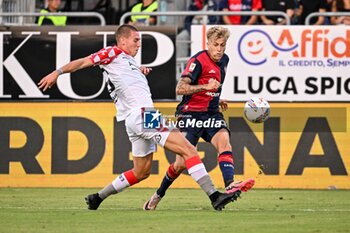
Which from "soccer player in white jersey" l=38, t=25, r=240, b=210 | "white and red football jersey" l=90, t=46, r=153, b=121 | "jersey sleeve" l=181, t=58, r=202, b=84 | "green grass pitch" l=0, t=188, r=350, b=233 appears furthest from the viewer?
"jersey sleeve" l=181, t=58, r=202, b=84

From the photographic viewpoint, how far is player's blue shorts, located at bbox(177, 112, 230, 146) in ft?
47.2

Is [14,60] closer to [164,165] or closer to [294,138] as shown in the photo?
[164,165]

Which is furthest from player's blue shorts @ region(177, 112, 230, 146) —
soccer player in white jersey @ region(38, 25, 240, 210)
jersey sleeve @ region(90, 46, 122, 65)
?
jersey sleeve @ region(90, 46, 122, 65)

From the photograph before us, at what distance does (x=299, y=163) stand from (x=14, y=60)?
5.39 meters

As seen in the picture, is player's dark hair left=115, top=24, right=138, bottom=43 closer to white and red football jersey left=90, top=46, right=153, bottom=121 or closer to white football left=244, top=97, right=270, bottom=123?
white and red football jersey left=90, top=46, right=153, bottom=121

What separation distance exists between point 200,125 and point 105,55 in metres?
1.74

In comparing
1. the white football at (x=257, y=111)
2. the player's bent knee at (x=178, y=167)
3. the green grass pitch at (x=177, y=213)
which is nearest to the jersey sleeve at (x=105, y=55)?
the player's bent knee at (x=178, y=167)

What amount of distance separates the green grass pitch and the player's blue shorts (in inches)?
38.0

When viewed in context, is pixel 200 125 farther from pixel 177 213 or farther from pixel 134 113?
pixel 177 213

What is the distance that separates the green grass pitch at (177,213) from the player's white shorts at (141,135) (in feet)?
2.54

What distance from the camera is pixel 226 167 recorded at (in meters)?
13.9

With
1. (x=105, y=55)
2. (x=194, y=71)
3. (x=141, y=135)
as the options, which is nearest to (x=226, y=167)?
(x=141, y=135)

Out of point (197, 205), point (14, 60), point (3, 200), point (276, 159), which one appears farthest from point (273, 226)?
point (14, 60)

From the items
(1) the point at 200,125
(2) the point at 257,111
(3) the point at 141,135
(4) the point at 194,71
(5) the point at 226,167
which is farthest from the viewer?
(2) the point at 257,111
